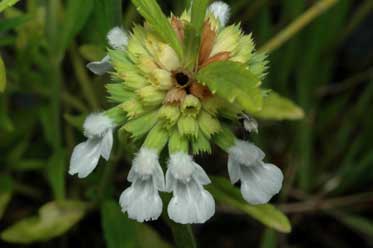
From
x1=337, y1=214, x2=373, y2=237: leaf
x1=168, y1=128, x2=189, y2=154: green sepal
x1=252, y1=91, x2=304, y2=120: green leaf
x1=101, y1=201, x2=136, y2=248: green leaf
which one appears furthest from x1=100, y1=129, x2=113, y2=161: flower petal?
x1=337, y1=214, x2=373, y2=237: leaf

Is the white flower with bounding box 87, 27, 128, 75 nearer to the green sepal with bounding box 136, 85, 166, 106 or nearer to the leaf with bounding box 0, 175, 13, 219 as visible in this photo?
the green sepal with bounding box 136, 85, 166, 106

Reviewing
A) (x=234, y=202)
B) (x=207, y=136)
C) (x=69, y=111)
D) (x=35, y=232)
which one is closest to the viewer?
(x=207, y=136)

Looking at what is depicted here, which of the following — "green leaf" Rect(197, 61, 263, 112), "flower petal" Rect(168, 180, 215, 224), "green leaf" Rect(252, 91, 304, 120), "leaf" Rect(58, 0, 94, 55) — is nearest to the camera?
"green leaf" Rect(197, 61, 263, 112)

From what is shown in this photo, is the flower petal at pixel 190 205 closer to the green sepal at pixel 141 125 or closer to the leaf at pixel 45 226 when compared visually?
the green sepal at pixel 141 125

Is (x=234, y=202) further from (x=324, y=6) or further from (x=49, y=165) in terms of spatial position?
(x=324, y=6)

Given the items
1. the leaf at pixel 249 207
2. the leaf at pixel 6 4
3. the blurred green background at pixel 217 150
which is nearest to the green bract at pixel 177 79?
the leaf at pixel 6 4

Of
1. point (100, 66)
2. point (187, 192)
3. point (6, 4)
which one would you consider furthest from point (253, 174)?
point (6, 4)

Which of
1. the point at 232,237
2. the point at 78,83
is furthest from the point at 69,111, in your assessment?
the point at 232,237
